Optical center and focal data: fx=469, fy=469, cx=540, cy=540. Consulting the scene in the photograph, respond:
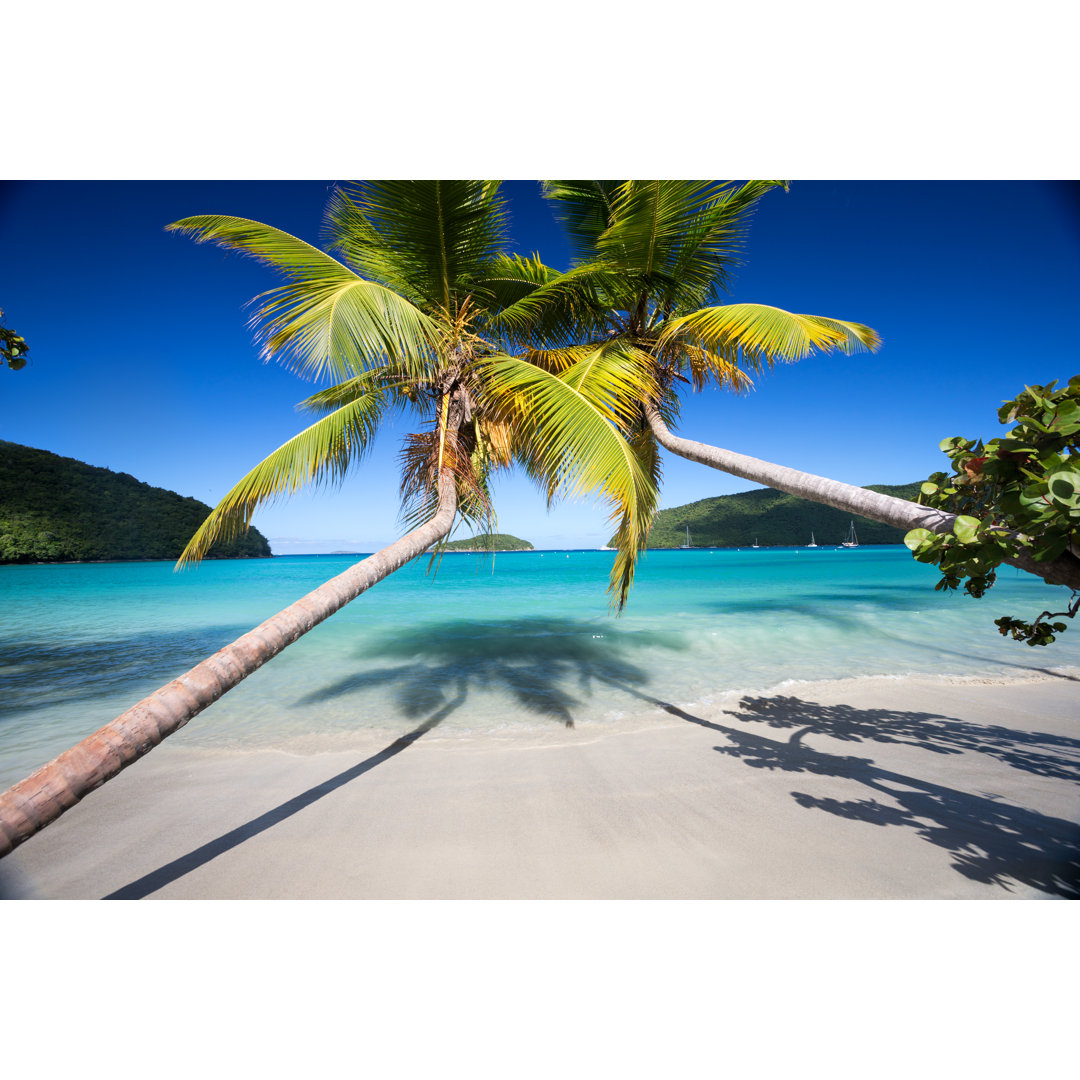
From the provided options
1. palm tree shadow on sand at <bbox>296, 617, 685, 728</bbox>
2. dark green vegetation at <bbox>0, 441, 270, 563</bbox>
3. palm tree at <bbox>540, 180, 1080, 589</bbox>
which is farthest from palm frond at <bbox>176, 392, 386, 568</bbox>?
dark green vegetation at <bbox>0, 441, 270, 563</bbox>

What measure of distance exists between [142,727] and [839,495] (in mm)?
3334

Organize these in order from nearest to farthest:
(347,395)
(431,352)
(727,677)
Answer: (431,352), (347,395), (727,677)

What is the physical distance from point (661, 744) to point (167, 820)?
13.8ft

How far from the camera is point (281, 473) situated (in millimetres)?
3576

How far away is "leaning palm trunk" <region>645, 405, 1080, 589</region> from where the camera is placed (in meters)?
1.60

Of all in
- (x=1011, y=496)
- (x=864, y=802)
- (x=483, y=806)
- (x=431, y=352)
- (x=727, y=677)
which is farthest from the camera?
(x=727, y=677)

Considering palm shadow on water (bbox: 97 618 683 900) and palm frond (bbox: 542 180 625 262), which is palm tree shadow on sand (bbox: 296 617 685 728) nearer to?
palm shadow on water (bbox: 97 618 683 900)

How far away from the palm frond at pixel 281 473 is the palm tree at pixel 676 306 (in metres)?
2.33

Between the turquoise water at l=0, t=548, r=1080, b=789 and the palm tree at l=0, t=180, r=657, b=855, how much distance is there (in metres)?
3.16

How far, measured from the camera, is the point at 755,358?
4590 millimetres

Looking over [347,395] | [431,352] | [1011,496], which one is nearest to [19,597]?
[347,395]

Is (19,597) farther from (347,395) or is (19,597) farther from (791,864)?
(791,864)

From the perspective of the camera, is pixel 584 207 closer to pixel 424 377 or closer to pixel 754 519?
pixel 424 377

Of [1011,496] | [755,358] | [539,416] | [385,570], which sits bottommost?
[385,570]
